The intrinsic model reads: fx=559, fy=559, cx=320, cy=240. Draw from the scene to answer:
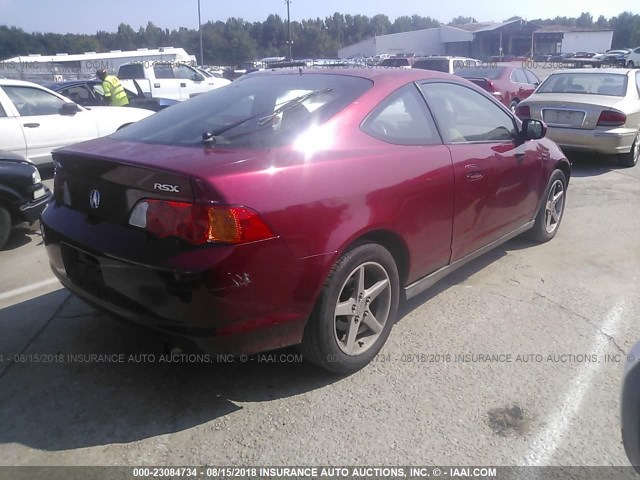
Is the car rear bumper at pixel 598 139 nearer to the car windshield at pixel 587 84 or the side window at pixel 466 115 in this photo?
the car windshield at pixel 587 84

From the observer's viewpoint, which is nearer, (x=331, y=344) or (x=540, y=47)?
(x=331, y=344)

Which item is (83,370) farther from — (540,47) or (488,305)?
(540,47)

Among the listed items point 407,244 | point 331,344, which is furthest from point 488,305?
point 331,344

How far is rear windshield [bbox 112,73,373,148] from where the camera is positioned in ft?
9.56

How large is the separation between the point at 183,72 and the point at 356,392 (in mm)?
17879

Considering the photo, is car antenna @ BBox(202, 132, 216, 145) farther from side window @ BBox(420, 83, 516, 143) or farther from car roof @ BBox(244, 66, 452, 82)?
side window @ BBox(420, 83, 516, 143)

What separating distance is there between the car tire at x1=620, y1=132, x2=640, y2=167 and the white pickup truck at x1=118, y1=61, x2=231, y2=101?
12.9 meters

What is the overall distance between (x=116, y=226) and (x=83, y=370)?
95cm

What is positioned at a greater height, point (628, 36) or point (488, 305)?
point (628, 36)

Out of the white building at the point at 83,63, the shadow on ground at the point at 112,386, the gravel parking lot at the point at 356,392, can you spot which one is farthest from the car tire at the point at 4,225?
the white building at the point at 83,63

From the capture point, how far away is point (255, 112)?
10.7 feet

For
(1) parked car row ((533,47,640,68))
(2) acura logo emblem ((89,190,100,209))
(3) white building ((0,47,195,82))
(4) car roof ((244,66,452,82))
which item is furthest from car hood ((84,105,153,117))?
(3) white building ((0,47,195,82))

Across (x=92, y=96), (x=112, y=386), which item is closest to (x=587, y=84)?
(x=112, y=386)

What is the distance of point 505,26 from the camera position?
248ft
